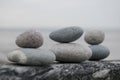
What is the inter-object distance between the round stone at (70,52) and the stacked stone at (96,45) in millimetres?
223

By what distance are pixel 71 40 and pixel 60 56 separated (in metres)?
0.13

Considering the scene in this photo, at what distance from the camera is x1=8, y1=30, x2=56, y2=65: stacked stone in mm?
1526

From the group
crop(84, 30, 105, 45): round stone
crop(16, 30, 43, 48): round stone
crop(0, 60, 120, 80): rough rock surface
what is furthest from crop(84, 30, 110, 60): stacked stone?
crop(16, 30, 43, 48): round stone

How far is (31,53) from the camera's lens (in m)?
1.53

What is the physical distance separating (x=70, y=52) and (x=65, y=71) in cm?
13

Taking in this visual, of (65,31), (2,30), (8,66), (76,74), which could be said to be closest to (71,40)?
(65,31)

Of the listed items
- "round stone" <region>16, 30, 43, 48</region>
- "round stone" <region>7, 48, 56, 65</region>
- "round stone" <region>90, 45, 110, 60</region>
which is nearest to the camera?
"round stone" <region>7, 48, 56, 65</region>

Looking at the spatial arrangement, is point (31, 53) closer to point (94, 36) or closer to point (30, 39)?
point (30, 39)

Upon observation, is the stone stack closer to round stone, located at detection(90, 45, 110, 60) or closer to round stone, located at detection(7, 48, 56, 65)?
round stone, located at detection(7, 48, 56, 65)

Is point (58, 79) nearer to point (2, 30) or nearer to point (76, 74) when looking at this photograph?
point (76, 74)

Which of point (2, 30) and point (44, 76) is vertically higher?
point (2, 30)

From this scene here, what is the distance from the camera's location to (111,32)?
10.9 ft

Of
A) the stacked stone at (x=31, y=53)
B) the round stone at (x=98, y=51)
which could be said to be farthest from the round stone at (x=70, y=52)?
the round stone at (x=98, y=51)

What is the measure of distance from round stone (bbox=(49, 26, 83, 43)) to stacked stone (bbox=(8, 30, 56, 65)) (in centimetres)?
13
